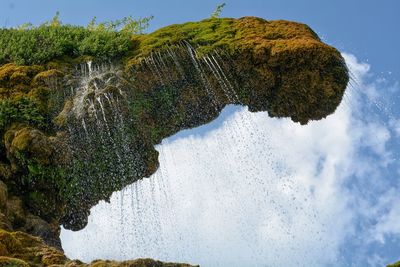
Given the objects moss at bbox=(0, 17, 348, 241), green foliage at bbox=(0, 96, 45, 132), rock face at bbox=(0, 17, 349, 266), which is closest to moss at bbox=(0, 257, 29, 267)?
rock face at bbox=(0, 17, 349, 266)

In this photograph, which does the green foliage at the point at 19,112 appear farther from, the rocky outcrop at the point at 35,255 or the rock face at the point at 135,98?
the rocky outcrop at the point at 35,255

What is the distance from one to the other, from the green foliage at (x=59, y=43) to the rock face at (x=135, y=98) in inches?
12.6

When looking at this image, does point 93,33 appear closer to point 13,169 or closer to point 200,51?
point 200,51

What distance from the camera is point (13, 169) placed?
509 inches

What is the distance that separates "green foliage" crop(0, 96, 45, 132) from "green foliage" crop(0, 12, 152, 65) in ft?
5.41

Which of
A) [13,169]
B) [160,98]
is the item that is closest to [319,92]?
[160,98]

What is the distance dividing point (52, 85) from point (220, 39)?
4240 millimetres

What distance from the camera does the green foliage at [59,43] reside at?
15438 mm

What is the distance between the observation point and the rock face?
43.3 ft

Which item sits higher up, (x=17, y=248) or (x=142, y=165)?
(x=142, y=165)

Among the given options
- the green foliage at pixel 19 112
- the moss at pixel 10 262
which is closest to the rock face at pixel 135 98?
the green foliage at pixel 19 112

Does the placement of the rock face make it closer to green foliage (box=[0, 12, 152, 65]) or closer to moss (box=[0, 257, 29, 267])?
→ green foliage (box=[0, 12, 152, 65])

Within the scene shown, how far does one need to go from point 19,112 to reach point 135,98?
105 inches

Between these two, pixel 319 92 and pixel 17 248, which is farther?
pixel 319 92
